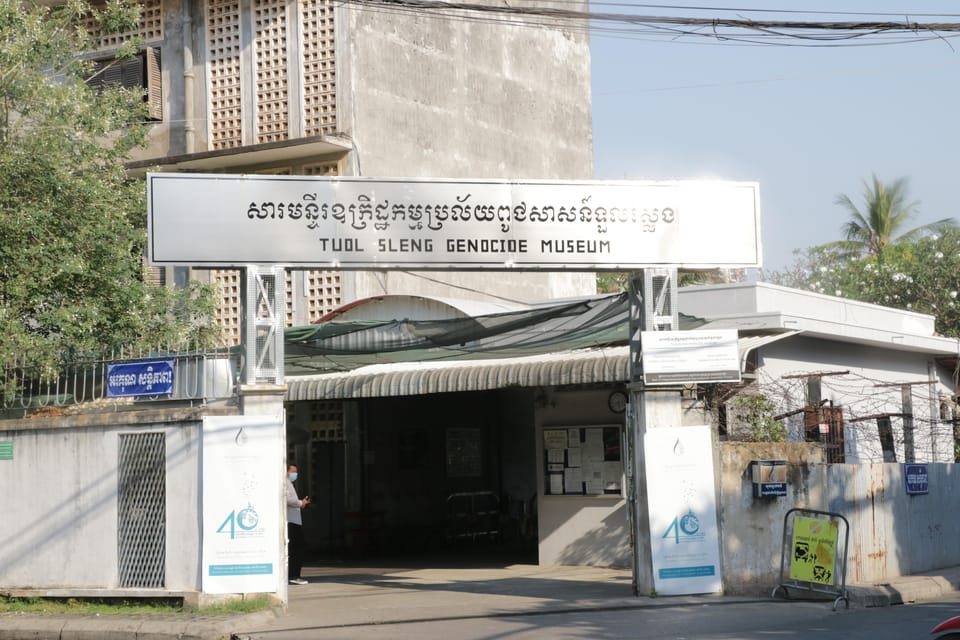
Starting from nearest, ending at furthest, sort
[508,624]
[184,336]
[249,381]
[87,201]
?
[508,624] < [249,381] < [87,201] < [184,336]

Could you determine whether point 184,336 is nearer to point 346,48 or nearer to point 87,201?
point 87,201

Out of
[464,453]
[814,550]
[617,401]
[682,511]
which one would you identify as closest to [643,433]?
[682,511]

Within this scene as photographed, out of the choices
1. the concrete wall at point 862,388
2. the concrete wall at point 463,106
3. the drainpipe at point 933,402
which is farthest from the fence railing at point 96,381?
the drainpipe at point 933,402

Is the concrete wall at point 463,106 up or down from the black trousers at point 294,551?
up

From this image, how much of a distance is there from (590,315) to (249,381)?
6045 mm

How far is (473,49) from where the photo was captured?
26.0 meters

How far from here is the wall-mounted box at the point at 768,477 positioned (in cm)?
1425

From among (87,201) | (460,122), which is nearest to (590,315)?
(87,201)

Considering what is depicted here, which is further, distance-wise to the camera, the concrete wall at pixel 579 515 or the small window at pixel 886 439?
the small window at pixel 886 439

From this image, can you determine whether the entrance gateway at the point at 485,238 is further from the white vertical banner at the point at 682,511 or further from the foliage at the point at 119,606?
the foliage at the point at 119,606

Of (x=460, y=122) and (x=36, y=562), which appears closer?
(x=36, y=562)

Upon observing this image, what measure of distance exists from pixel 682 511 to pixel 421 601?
3.28 metres

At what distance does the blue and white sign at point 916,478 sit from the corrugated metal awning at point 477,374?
2530 mm

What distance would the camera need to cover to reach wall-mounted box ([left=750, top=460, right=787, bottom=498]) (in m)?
14.2
